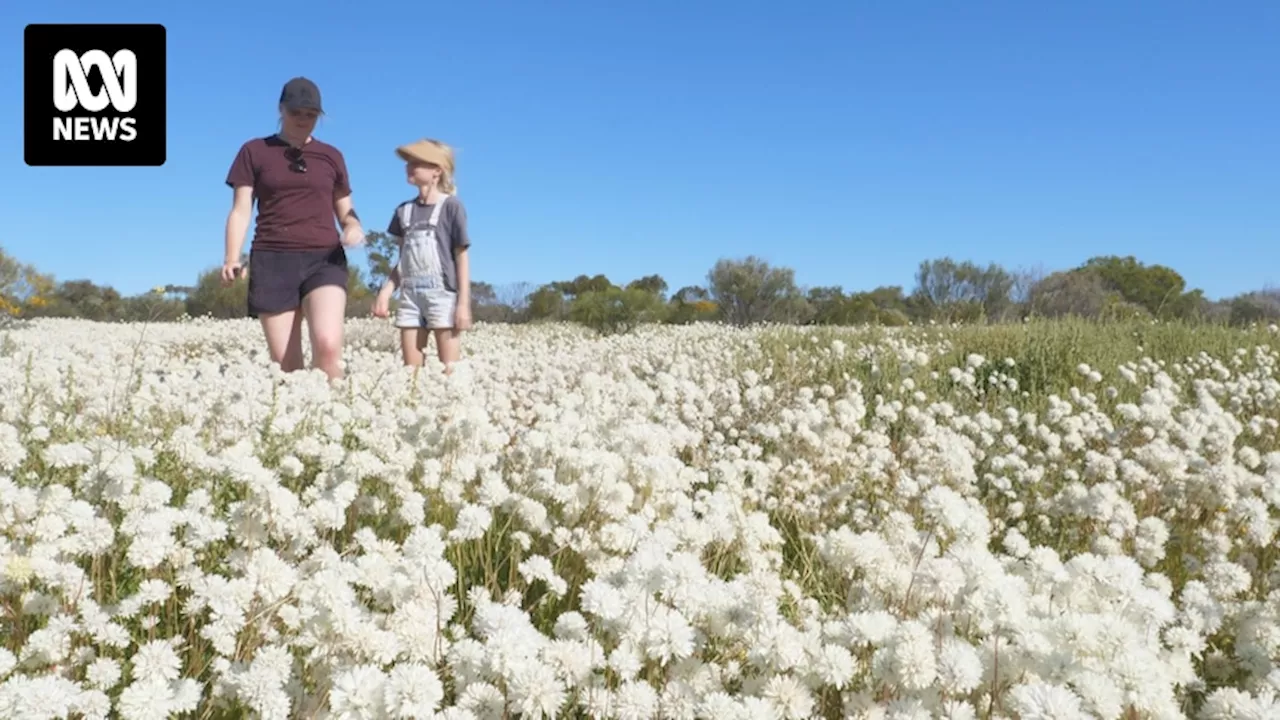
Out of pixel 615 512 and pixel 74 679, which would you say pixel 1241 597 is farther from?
pixel 74 679

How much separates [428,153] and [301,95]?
1.30m

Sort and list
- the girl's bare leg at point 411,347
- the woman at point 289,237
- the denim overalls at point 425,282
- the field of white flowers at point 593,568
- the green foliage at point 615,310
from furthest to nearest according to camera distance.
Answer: the green foliage at point 615,310 → the girl's bare leg at point 411,347 → the denim overalls at point 425,282 → the woman at point 289,237 → the field of white flowers at point 593,568

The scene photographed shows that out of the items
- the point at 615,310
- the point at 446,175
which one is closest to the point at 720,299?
the point at 615,310

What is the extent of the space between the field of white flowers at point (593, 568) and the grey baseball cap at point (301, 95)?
90.2 inches

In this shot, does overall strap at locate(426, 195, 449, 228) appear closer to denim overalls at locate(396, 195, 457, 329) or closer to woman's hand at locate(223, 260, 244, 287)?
denim overalls at locate(396, 195, 457, 329)

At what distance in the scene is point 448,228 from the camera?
7.58 meters

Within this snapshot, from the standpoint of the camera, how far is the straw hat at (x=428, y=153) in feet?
24.9

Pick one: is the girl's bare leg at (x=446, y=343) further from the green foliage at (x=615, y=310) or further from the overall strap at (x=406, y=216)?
the green foliage at (x=615, y=310)

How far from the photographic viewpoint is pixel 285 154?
21.9 feet

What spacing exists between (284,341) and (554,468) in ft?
13.0

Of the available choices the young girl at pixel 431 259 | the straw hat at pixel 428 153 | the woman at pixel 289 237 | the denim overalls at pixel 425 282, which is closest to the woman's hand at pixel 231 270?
the woman at pixel 289 237

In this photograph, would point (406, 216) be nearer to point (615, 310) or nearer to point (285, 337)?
point (285, 337)

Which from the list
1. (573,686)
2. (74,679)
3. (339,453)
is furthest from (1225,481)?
(74,679)

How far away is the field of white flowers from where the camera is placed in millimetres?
1854
